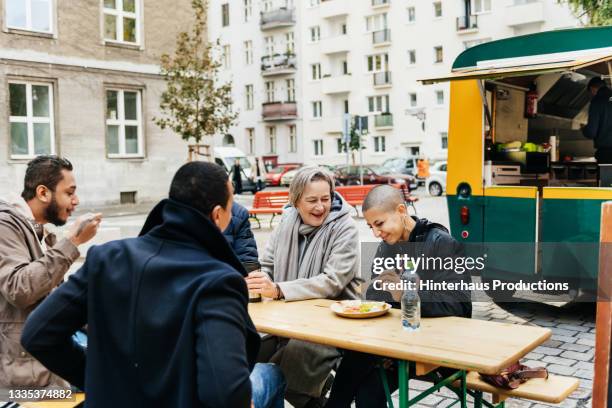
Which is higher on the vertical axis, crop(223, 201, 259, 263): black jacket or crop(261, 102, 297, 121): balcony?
crop(261, 102, 297, 121): balcony

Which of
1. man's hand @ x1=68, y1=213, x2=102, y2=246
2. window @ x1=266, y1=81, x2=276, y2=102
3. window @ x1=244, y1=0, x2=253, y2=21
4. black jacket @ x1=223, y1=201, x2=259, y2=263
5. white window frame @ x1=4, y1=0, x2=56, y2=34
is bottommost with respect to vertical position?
black jacket @ x1=223, y1=201, x2=259, y2=263

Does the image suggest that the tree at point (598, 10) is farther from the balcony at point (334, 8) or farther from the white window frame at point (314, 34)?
the white window frame at point (314, 34)

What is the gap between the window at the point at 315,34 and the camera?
56.2m

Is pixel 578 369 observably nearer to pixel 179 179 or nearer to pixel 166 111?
pixel 179 179

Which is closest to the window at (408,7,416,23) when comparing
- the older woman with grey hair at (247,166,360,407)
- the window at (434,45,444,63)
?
the window at (434,45,444,63)

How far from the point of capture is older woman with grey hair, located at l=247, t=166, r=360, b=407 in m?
4.06

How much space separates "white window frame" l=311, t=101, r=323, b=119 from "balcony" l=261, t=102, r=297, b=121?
1465 millimetres

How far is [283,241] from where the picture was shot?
478 cm

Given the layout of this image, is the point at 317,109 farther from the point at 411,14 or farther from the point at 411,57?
the point at 411,14

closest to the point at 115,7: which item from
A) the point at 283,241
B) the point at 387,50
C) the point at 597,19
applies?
the point at 597,19

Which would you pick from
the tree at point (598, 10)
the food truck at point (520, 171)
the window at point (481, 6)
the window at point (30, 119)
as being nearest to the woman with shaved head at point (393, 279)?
the food truck at point (520, 171)

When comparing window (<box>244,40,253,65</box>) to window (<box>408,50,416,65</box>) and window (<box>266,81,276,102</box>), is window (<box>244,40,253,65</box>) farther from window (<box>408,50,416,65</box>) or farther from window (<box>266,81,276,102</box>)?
window (<box>408,50,416,65</box>)

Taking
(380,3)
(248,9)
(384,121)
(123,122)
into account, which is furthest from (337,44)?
(123,122)

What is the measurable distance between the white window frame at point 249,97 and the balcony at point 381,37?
42.9 ft
